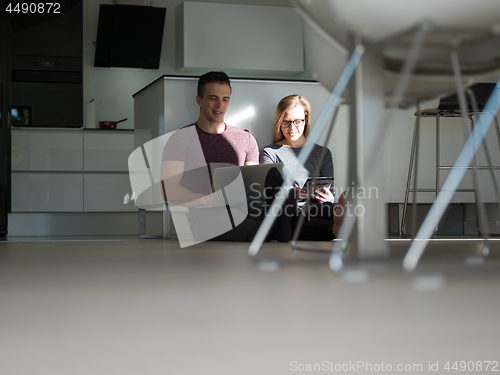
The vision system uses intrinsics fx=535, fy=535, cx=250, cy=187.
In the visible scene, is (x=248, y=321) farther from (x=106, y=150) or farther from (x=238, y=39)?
(x=238, y=39)

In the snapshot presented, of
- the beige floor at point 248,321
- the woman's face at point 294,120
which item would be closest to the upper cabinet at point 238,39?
the woman's face at point 294,120

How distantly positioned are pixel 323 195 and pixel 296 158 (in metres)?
0.33

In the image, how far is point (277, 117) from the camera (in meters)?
2.95

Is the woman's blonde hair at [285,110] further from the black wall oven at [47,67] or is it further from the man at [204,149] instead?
→ the black wall oven at [47,67]

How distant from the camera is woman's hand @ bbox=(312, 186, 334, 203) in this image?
258 centimetres

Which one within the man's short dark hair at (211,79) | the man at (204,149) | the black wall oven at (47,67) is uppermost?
the black wall oven at (47,67)

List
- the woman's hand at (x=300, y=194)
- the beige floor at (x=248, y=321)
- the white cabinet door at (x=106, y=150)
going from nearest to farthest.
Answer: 1. the beige floor at (x=248, y=321)
2. the woman's hand at (x=300, y=194)
3. the white cabinet door at (x=106, y=150)

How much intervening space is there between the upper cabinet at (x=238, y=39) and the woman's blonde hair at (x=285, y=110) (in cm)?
292

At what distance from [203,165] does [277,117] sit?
534 mm

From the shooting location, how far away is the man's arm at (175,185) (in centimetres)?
258

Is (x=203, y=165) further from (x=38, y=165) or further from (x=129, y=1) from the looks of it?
(x=129, y=1)

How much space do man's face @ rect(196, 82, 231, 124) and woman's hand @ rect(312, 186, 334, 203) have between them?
0.65 meters

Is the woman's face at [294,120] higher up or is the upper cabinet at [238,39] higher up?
the upper cabinet at [238,39]

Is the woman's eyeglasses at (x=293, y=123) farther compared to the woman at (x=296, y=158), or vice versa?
the woman's eyeglasses at (x=293, y=123)
